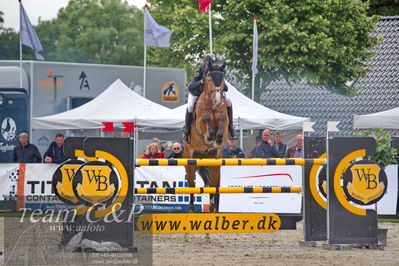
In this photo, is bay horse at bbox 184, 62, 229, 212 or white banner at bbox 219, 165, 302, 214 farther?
white banner at bbox 219, 165, 302, 214

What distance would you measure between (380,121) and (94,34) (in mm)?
50005

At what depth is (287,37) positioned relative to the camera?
85.2ft

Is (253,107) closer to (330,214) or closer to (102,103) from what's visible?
(102,103)

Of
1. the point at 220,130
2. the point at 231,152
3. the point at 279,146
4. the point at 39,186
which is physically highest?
the point at 220,130

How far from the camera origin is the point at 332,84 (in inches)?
1101

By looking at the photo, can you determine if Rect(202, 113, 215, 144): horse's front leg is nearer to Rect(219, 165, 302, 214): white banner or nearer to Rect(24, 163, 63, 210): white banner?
Rect(219, 165, 302, 214): white banner

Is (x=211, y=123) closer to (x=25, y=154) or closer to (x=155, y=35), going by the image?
(x=25, y=154)

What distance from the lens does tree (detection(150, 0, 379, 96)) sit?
1018 inches

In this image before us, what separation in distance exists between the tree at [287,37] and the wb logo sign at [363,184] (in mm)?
16309

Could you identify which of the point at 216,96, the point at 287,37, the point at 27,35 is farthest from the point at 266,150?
the point at 287,37

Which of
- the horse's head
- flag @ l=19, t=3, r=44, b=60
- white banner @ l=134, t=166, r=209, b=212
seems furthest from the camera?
flag @ l=19, t=3, r=44, b=60

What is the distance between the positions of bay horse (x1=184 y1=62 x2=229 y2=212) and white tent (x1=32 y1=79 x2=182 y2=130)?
237 inches

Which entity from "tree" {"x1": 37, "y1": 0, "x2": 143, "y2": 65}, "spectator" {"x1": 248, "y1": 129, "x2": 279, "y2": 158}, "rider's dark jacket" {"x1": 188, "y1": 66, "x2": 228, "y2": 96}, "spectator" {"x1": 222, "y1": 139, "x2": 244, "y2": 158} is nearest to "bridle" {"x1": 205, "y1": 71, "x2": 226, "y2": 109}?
"rider's dark jacket" {"x1": 188, "y1": 66, "x2": 228, "y2": 96}

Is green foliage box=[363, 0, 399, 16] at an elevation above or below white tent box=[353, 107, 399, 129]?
above
